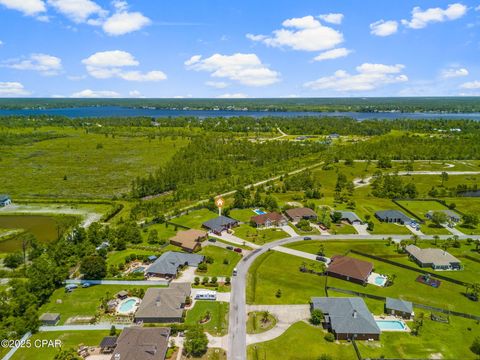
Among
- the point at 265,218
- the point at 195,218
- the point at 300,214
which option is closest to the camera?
the point at 265,218

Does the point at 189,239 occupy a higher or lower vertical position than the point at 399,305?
higher

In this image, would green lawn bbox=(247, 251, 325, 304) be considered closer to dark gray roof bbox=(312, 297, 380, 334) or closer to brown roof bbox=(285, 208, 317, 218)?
dark gray roof bbox=(312, 297, 380, 334)

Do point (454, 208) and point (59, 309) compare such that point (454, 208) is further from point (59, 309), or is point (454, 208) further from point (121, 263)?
point (59, 309)

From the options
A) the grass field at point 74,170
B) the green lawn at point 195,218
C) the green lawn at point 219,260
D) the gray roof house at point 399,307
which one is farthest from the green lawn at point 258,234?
the grass field at point 74,170

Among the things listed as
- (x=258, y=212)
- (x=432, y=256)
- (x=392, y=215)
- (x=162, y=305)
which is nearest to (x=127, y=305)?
(x=162, y=305)

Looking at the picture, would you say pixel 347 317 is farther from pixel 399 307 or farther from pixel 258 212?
pixel 258 212

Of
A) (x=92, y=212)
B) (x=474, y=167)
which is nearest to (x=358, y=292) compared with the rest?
(x=92, y=212)
